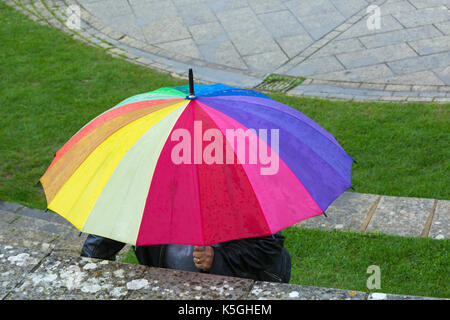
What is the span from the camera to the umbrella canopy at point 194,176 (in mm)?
2564

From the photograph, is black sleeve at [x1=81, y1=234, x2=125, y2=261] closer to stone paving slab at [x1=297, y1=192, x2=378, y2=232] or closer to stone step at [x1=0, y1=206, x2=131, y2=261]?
stone step at [x1=0, y1=206, x2=131, y2=261]

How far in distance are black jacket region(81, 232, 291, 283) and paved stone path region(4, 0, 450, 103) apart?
482 centimetres

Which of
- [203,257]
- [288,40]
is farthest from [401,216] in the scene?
[288,40]

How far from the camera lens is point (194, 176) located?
259 centimetres

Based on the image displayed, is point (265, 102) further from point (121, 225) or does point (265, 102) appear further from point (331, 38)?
point (331, 38)

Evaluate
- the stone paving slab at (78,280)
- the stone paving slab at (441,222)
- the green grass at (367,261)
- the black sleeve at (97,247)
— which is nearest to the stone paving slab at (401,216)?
the stone paving slab at (441,222)

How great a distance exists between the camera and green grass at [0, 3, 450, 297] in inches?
175

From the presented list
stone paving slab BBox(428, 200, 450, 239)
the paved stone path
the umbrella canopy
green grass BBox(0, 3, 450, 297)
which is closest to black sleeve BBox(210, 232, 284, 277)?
the umbrella canopy

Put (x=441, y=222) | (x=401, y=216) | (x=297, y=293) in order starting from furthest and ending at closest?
(x=401, y=216)
(x=441, y=222)
(x=297, y=293)

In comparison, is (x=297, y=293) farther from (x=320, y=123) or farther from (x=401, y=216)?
(x=320, y=123)

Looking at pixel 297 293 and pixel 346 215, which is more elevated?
pixel 297 293

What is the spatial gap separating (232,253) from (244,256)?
0.06 m

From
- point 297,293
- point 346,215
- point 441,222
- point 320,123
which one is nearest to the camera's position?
point 297,293
